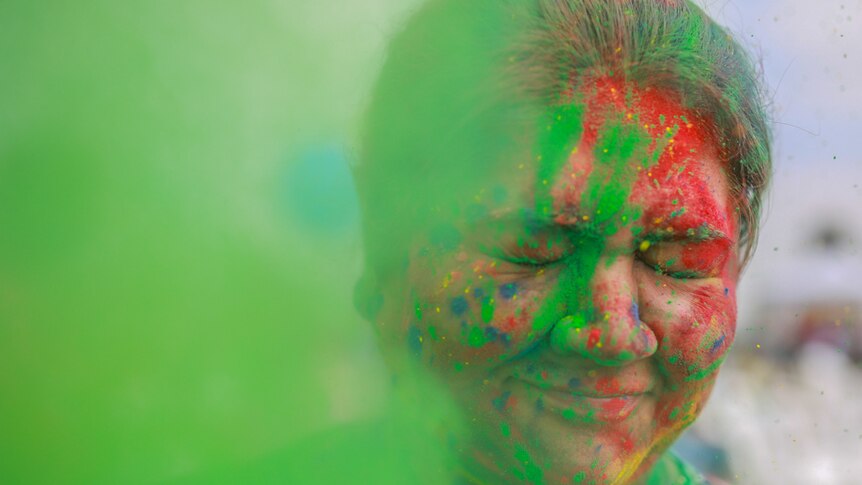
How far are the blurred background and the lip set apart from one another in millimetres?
366

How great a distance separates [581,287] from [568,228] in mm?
89

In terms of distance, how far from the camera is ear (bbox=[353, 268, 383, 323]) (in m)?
1.26

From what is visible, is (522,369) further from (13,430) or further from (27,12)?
(27,12)

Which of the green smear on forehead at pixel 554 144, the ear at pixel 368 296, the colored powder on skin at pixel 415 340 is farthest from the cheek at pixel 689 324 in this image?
the ear at pixel 368 296

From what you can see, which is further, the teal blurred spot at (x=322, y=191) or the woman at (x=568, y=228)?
the teal blurred spot at (x=322, y=191)

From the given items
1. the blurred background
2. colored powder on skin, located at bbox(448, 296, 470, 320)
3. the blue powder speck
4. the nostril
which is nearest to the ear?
the blurred background

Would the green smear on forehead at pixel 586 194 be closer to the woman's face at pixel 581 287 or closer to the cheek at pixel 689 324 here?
the woman's face at pixel 581 287

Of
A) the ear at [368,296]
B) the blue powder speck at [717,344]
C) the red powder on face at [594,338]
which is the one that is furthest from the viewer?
the ear at [368,296]

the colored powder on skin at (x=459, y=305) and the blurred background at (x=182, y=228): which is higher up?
the blurred background at (x=182, y=228)

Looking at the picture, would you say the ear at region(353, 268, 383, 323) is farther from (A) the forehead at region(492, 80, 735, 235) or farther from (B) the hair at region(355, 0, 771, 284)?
(A) the forehead at region(492, 80, 735, 235)

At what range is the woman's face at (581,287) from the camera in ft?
3.34

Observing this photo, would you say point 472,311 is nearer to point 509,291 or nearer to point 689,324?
point 509,291

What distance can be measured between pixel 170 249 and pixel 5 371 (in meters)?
0.29

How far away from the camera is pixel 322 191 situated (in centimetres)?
127
